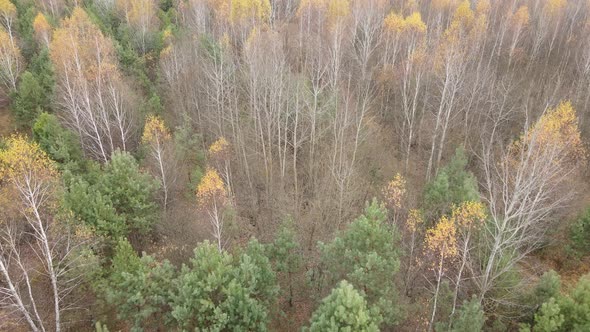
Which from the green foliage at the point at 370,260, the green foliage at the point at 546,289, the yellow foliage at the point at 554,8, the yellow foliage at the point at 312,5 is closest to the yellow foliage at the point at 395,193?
the green foliage at the point at 370,260

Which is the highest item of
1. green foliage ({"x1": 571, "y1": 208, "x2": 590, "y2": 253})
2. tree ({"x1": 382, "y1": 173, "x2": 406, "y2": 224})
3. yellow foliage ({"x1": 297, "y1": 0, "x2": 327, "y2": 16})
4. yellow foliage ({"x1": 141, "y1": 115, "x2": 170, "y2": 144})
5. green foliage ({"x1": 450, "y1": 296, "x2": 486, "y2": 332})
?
yellow foliage ({"x1": 297, "y1": 0, "x2": 327, "y2": 16})

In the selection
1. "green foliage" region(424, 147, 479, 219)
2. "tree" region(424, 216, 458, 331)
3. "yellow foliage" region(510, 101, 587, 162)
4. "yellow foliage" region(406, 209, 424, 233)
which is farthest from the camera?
"green foliage" region(424, 147, 479, 219)

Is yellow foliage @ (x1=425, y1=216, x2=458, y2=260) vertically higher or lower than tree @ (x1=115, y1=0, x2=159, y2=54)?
lower

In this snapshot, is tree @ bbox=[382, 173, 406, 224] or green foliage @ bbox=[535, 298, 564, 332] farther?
tree @ bbox=[382, 173, 406, 224]

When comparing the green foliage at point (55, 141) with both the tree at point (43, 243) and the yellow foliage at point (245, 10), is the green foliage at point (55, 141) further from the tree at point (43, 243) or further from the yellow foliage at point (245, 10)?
the yellow foliage at point (245, 10)

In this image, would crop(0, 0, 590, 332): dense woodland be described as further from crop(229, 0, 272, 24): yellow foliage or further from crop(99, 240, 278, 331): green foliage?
crop(229, 0, 272, 24): yellow foliage

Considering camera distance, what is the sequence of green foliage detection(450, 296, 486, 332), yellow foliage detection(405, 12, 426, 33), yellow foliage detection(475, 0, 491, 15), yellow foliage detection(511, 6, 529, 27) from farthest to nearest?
yellow foliage detection(475, 0, 491, 15), yellow foliage detection(511, 6, 529, 27), yellow foliage detection(405, 12, 426, 33), green foliage detection(450, 296, 486, 332)

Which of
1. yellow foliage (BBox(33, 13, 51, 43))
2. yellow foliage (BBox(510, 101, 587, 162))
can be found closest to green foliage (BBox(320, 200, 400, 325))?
yellow foliage (BBox(510, 101, 587, 162))
